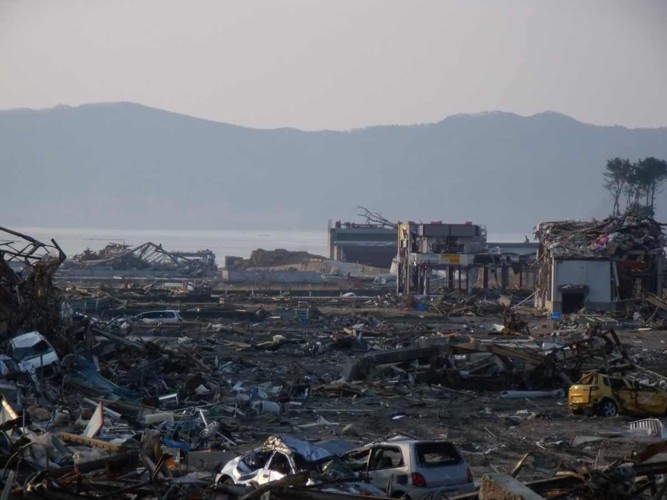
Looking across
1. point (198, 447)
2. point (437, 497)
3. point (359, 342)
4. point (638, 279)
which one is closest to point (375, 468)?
point (437, 497)

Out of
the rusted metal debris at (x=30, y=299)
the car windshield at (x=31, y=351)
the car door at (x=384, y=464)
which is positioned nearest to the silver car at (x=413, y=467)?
the car door at (x=384, y=464)

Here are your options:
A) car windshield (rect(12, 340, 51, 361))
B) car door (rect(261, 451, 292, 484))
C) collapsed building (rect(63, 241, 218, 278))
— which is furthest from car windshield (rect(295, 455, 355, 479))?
collapsed building (rect(63, 241, 218, 278))

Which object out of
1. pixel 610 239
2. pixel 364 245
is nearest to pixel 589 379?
pixel 610 239

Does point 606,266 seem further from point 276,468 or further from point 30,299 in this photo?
point 276,468

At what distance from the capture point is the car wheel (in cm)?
2438

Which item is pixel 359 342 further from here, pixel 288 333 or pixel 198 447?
pixel 198 447

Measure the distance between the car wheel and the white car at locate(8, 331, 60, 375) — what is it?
11.8 metres

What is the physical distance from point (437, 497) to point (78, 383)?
13.2 metres

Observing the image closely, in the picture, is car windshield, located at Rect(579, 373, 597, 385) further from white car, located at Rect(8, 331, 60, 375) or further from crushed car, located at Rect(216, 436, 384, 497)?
white car, located at Rect(8, 331, 60, 375)

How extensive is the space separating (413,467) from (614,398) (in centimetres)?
1146

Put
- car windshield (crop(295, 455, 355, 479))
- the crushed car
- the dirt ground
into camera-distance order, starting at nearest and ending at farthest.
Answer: the crushed car < car windshield (crop(295, 455, 355, 479)) < the dirt ground

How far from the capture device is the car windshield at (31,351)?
25.3m

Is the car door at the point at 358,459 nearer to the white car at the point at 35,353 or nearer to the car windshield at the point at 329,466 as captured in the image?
the car windshield at the point at 329,466

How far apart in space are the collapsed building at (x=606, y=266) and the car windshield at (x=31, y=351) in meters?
36.8
